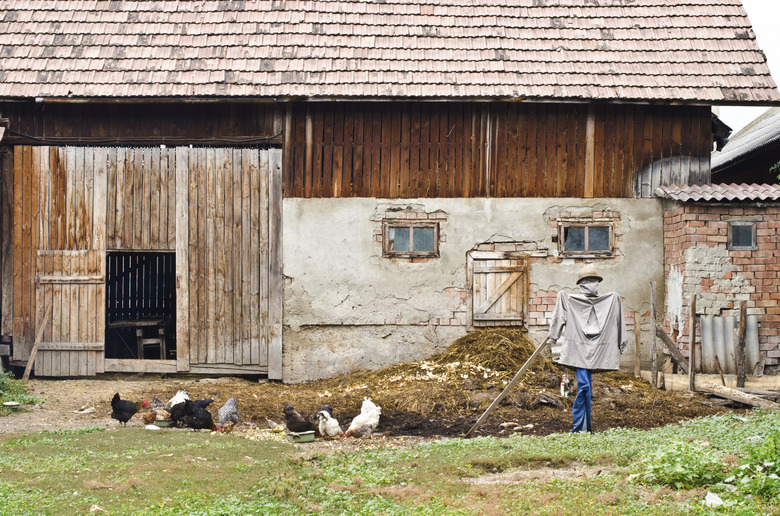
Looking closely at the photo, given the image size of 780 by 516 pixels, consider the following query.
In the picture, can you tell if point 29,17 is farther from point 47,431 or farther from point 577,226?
point 577,226

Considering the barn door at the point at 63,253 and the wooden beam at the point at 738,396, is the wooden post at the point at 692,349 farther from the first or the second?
the barn door at the point at 63,253

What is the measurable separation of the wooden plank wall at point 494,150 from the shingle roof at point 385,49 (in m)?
0.54

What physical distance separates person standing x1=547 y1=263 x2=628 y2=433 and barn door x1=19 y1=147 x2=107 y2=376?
779 centimetres

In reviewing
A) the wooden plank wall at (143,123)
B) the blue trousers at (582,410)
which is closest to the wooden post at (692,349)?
the blue trousers at (582,410)

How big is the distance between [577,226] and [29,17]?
9959 millimetres

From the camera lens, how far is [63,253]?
13.0 m

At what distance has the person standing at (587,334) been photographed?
8750 mm

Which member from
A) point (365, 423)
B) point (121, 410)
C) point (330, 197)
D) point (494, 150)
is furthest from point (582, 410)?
point (330, 197)

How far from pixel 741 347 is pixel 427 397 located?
4.49 meters

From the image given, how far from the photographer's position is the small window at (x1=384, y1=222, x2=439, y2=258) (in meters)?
12.9

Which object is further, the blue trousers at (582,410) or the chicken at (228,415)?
the chicken at (228,415)

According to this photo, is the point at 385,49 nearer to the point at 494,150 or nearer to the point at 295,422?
the point at 494,150

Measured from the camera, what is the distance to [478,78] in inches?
500

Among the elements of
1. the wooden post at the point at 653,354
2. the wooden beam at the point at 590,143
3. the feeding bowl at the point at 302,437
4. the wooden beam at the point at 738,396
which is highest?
the wooden beam at the point at 590,143
